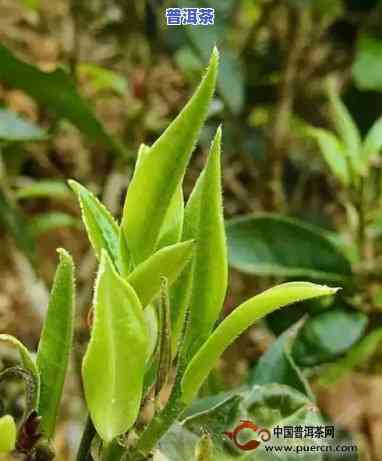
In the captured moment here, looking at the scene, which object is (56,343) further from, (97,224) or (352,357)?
(352,357)

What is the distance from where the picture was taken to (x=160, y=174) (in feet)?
1.32

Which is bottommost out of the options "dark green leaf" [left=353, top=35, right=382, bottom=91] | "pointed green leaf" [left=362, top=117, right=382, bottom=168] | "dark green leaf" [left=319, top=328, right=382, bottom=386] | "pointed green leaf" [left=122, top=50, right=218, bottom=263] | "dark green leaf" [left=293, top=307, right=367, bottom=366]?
"dark green leaf" [left=319, top=328, right=382, bottom=386]

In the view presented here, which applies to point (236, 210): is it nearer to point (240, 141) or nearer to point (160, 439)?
point (240, 141)

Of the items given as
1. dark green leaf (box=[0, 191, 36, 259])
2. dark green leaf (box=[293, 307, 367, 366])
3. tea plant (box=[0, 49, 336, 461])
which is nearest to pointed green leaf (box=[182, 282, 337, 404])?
tea plant (box=[0, 49, 336, 461])

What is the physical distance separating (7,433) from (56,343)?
0.05 meters

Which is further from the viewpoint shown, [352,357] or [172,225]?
[352,357]

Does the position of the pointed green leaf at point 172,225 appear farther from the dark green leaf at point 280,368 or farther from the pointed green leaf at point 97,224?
the dark green leaf at point 280,368

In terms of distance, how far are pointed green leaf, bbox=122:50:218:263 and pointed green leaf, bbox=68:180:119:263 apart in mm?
14

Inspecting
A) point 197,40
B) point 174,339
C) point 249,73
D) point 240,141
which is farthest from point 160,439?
point 249,73

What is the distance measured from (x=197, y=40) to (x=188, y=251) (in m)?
0.53

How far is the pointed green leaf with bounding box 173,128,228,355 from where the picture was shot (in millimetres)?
420

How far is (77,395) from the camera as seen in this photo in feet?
3.59

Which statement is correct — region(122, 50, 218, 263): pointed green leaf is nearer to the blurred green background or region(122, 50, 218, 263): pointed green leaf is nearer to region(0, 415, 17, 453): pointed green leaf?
region(0, 415, 17, 453): pointed green leaf

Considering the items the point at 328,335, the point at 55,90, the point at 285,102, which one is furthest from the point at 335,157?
the point at 285,102
